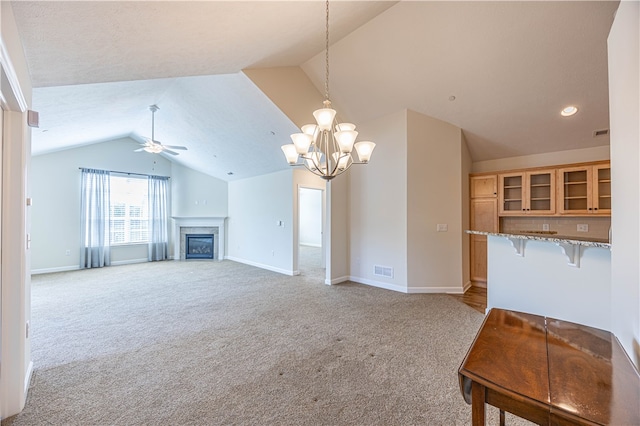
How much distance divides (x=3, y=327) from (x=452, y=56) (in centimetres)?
486

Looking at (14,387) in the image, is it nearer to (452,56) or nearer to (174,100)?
(174,100)

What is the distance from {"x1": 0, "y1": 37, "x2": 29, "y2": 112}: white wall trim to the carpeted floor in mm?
2054

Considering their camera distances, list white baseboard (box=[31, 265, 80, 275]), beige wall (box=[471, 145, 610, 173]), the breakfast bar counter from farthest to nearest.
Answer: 1. white baseboard (box=[31, 265, 80, 275])
2. beige wall (box=[471, 145, 610, 173])
3. the breakfast bar counter

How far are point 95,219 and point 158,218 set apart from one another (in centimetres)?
143

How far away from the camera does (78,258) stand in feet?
21.4

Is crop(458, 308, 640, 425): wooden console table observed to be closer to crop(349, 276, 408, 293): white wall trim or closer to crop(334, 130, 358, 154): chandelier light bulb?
crop(334, 130, 358, 154): chandelier light bulb

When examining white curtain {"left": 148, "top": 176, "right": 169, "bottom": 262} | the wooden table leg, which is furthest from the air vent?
white curtain {"left": 148, "top": 176, "right": 169, "bottom": 262}

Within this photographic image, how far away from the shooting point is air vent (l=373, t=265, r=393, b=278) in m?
4.69

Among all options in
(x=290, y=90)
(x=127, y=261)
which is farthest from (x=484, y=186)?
(x=127, y=261)

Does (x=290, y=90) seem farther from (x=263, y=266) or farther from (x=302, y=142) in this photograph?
(x=263, y=266)

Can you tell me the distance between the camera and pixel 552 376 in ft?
3.18

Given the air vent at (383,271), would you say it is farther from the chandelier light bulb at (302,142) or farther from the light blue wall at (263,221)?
the chandelier light bulb at (302,142)

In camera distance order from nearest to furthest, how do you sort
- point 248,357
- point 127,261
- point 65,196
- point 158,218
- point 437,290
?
point 248,357, point 437,290, point 65,196, point 127,261, point 158,218

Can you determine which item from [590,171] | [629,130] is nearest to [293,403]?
[629,130]
